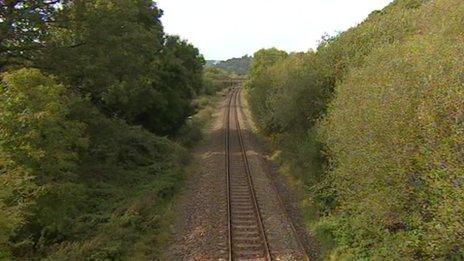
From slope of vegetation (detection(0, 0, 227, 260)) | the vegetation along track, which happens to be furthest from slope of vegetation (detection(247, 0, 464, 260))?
slope of vegetation (detection(0, 0, 227, 260))

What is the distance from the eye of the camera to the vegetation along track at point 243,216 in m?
15.2

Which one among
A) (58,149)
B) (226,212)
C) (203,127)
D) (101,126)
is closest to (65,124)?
(58,149)

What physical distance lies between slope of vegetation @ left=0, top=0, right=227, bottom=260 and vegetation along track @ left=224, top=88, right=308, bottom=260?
2.71 meters

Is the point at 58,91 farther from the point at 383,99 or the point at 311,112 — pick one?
the point at 311,112

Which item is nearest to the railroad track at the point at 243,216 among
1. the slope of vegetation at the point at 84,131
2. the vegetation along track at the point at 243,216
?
the vegetation along track at the point at 243,216

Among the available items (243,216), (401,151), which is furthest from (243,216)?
(401,151)

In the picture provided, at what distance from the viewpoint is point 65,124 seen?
48.4ft

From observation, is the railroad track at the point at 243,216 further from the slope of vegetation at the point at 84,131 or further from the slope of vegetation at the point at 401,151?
the slope of vegetation at the point at 84,131

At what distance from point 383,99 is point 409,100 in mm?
956

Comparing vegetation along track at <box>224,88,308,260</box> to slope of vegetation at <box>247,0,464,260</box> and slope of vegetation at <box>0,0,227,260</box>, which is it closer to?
slope of vegetation at <box>247,0,464,260</box>

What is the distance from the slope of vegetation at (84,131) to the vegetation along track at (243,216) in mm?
2709

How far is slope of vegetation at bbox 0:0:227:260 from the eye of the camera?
13.2 metres

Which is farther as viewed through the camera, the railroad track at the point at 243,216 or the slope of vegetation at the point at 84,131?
the railroad track at the point at 243,216

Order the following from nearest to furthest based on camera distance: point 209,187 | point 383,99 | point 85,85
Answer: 1. point 383,99
2. point 85,85
3. point 209,187
